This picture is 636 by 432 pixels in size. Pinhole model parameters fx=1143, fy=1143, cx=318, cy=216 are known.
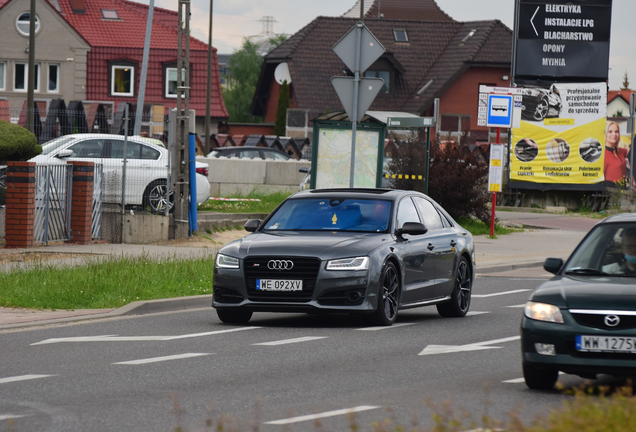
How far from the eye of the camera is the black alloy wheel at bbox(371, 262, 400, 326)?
38.2ft

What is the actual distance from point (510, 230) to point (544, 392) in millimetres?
21481

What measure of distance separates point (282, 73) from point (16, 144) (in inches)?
2030

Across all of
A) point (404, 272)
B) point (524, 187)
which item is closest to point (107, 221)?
point (404, 272)

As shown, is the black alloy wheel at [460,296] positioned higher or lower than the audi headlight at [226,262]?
lower

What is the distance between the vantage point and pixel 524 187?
37844mm

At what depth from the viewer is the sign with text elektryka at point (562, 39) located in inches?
1444

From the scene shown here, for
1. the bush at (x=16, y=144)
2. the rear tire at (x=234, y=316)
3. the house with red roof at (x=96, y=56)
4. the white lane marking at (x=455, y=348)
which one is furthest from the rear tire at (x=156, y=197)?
the house with red roof at (x=96, y=56)

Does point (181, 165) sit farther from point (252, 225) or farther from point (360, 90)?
point (252, 225)

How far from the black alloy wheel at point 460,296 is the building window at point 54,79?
51616 mm

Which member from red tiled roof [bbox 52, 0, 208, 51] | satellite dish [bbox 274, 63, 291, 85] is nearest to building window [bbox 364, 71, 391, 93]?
satellite dish [bbox 274, 63, 291, 85]

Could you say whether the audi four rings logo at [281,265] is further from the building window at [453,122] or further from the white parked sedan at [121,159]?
the building window at [453,122]

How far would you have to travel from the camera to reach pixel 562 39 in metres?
36.8

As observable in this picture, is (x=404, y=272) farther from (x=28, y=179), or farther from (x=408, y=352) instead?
(x=28, y=179)

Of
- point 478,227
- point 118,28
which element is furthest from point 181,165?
point 118,28
